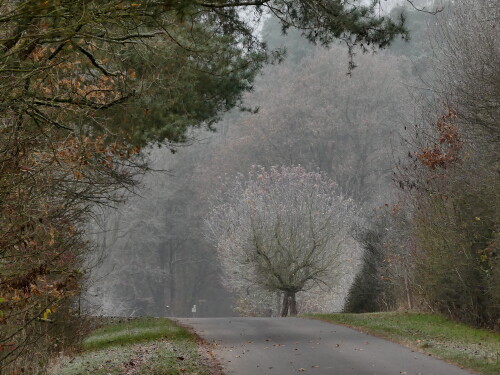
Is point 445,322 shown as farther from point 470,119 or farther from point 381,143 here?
point 381,143

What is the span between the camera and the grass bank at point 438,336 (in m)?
12.9

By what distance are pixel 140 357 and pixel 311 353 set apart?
3.18 metres

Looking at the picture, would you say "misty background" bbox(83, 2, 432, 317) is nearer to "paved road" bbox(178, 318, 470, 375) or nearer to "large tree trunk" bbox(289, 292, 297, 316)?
"large tree trunk" bbox(289, 292, 297, 316)

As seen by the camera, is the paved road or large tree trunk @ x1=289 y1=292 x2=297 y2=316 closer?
the paved road

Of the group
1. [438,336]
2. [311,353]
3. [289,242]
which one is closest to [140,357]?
[311,353]

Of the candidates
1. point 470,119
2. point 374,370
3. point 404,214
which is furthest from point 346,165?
point 374,370

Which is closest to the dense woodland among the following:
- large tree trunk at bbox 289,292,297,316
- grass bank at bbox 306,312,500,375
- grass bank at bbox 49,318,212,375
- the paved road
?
large tree trunk at bbox 289,292,297,316

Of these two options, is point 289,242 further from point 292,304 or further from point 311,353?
point 311,353

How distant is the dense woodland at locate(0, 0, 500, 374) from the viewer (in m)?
8.31

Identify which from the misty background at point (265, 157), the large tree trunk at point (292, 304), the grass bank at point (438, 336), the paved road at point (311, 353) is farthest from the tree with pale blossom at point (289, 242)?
the misty background at point (265, 157)

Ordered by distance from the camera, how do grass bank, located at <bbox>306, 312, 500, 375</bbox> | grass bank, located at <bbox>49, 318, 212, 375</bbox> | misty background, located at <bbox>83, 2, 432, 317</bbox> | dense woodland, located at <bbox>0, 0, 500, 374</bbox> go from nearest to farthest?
dense woodland, located at <bbox>0, 0, 500, 374</bbox> → grass bank, located at <bbox>49, 318, 212, 375</bbox> → grass bank, located at <bbox>306, 312, 500, 375</bbox> → misty background, located at <bbox>83, 2, 432, 317</bbox>

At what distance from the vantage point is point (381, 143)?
49.9 m

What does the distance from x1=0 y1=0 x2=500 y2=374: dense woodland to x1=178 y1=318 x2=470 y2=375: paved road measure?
2987mm

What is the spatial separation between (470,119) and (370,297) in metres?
13.8
